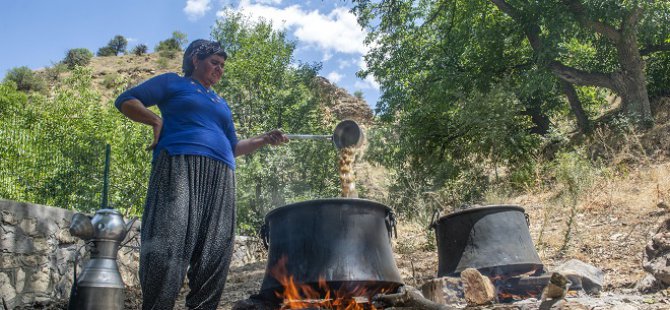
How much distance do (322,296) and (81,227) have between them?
5.21 feet

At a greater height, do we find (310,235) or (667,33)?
(667,33)

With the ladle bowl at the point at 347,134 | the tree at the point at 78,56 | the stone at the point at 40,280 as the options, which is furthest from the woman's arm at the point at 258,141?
the tree at the point at 78,56

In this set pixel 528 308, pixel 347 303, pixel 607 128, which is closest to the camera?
pixel 347 303

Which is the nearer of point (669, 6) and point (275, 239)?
point (275, 239)

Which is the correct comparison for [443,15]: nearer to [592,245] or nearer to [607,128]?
[607,128]

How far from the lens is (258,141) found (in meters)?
3.29

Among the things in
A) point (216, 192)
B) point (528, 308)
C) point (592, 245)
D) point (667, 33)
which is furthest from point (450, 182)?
point (216, 192)

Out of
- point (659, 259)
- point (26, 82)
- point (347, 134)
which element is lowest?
point (659, 259)

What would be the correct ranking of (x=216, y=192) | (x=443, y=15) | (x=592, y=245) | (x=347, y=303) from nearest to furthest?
(x=216, y=192)
(x=347, y=303)
(x=592, y=245)
(x=443, y=15)

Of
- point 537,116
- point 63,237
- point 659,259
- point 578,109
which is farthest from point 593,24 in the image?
point 63,237

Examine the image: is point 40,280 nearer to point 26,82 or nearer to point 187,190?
point 187,190

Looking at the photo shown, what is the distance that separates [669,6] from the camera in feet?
38.9

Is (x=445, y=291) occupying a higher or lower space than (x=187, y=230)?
lower

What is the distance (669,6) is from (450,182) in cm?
576
